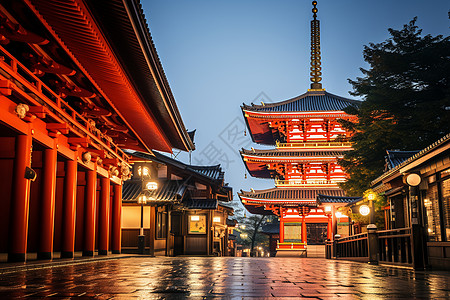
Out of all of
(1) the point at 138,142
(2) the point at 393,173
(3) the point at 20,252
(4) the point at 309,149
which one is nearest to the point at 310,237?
(4) the point at 309,149

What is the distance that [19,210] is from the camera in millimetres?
11289

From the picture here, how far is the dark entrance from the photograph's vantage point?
3569 centimetres

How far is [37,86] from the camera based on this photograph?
1198 cm

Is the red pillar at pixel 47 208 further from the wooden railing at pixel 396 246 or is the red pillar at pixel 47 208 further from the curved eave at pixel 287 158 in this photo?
the curved eave at pixel 287 158

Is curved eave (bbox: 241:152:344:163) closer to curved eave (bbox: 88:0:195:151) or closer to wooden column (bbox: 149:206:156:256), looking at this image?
wooden column (bbox: 149:206:156:256)

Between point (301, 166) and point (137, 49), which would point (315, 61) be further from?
point (137, 49)

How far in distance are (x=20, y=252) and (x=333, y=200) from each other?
1818cm

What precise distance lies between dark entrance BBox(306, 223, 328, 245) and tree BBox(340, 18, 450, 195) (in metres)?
15.4

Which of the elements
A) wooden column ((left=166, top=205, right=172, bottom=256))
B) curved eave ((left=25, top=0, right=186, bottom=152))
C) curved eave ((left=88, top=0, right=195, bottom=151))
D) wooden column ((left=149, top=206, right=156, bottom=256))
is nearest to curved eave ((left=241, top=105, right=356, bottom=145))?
wooden column ((left=166, top=205, right=172, bottom=256))

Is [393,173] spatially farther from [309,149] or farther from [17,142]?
[309,149]

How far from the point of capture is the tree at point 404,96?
18625mm

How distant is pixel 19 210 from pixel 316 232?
91.5 ft

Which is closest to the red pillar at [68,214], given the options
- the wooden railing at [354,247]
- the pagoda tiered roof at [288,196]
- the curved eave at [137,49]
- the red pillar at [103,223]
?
the curved eave at [137,49]

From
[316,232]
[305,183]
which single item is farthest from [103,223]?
[316,232]
